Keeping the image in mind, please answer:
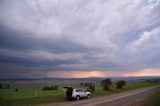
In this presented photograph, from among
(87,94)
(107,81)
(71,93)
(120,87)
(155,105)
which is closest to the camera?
(155,105)

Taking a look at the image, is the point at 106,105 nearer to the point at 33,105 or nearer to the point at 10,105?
the point at 33,105

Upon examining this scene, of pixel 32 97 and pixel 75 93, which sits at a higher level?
pixel 75 93

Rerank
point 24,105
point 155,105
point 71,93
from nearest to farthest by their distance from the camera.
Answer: point 155,105, point 24,105, point 71,93

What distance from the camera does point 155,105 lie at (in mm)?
26094

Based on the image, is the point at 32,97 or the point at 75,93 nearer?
the point at 75,93

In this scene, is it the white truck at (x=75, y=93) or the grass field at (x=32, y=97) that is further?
the white truck at (x=75, y=93)

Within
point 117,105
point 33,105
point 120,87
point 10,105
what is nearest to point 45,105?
point 33,105

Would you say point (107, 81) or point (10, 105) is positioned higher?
point (107, 81)

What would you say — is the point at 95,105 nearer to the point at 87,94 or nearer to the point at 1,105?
the point at 1,105

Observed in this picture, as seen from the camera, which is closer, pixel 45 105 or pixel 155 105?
Result: pixel 155 105

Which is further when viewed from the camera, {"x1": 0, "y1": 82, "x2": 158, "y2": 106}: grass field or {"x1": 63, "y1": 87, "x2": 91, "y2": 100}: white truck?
{"x1": 63, "y1": 87, "x2": 91, "y2": 100}: white truck

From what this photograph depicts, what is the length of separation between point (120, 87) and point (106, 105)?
141 ft

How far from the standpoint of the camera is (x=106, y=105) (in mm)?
29297

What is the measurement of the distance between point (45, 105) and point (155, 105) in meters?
12.3
